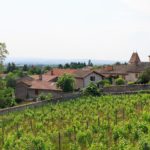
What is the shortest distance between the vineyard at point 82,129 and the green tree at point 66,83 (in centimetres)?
1815

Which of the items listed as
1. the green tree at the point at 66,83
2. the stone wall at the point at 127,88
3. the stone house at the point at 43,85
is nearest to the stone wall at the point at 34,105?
the stone wall at the point at 127,88

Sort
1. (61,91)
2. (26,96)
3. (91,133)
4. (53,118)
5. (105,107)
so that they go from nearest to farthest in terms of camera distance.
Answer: (91,133)
(53,118)
(105,107)
(61,91)
(26,96)

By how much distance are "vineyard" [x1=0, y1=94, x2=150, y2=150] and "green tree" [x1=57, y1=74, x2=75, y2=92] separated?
59.5ft

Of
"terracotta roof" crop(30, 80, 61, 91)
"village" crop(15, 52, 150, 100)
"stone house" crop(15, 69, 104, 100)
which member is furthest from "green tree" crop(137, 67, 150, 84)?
"terracotta roof" crop(30, 80, 61, 91)

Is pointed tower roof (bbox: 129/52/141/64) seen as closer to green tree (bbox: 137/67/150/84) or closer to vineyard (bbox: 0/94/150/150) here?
green tree (bbox: 137/67/150/84)

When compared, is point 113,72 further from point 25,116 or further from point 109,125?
point 109,125

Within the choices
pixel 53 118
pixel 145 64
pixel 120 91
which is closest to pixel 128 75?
pixel 145 64

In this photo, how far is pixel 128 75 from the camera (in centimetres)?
6988

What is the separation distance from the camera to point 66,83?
183 feet

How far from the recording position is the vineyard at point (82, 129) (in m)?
18.3

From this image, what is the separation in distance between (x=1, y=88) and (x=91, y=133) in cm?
2736

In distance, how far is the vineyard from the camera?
722 inches

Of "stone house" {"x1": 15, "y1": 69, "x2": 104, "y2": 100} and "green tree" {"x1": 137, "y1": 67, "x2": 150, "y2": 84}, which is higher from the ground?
"green tree" {"x1": 137, "y1": 67, "x2": 150, "y2": 84}

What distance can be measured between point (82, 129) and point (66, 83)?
33.5 m
